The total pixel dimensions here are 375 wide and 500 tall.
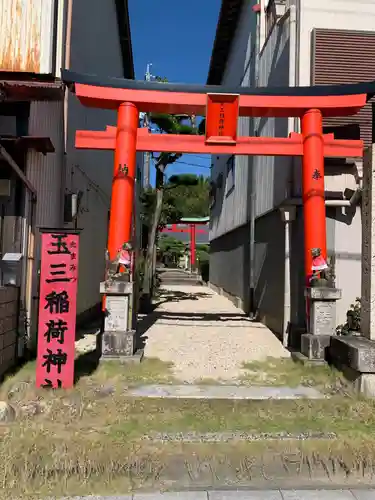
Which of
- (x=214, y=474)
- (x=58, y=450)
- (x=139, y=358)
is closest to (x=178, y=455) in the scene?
(x=214, y=474)

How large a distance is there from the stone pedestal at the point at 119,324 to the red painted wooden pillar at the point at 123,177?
3.45 feet

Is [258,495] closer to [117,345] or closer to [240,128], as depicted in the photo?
[117,345]

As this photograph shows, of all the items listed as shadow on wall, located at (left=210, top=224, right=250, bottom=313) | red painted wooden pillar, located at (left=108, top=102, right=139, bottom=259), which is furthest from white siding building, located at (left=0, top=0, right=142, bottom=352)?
shadow on wall, located at (left=210, top=224, right=250, bottom=313)

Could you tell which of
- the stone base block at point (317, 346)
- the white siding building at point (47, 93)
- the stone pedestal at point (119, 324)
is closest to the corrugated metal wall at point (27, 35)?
the white siding building at point (47, 93)

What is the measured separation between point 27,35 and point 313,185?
242 inches

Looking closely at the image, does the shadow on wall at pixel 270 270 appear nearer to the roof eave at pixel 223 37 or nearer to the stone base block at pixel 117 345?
the stone base block at pixel 117 345

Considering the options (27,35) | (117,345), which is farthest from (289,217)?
(27,35)

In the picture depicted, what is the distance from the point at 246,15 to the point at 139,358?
13.9 metres

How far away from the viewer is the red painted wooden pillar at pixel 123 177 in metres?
8.27

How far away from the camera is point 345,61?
31.1 ft

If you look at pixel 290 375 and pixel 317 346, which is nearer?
pixel 290 375

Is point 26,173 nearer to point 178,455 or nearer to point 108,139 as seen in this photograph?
point 108,139

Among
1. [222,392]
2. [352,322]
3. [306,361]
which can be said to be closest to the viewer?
[222,392]

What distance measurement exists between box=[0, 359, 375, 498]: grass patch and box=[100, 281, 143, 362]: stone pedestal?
34.3 inches
